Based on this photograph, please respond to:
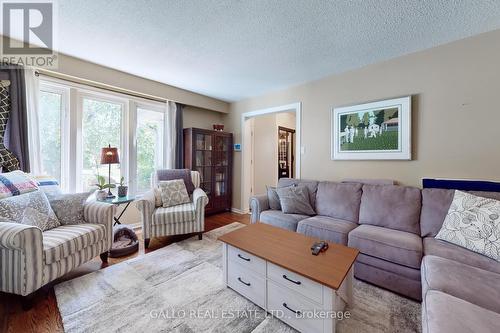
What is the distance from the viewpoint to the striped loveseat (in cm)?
141

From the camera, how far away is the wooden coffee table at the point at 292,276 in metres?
1.20

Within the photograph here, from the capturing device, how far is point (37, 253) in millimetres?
1461

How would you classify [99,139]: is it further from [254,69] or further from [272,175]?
[272,175]

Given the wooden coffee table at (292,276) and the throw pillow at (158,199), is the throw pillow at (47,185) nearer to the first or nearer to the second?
the throw pillow at (158,199)

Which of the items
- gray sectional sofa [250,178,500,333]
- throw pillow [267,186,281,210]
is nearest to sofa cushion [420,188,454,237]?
gray sectional sofa [250,178,500,333]

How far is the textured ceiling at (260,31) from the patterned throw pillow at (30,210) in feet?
5.34

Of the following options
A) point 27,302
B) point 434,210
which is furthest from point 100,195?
point 434,210

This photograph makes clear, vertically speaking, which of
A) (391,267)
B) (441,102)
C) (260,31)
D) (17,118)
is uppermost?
(260,31)

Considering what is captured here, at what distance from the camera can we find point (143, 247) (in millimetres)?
2547

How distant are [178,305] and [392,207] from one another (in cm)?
221

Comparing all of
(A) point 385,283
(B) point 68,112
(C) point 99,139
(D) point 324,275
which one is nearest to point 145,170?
(C) point 99,139

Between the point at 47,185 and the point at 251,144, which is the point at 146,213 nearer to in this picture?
the point at 47,185

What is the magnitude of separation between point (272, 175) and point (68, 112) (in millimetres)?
3796

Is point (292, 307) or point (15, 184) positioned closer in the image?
point (292, 307)
